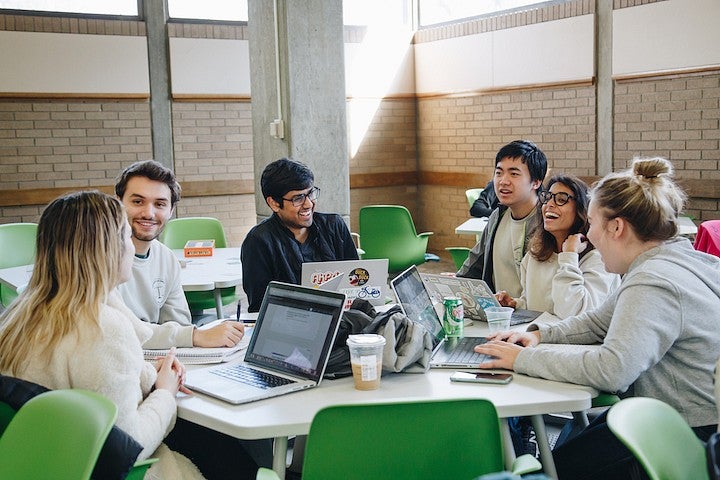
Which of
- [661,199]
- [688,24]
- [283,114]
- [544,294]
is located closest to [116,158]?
[283,114]

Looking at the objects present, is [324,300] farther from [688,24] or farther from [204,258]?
[688,24]

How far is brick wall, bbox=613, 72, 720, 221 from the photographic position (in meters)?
7.62

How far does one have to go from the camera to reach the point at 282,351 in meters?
2.78

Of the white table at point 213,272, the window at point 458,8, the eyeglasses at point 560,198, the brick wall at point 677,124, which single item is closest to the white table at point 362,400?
the eyeglasses at point 560,198

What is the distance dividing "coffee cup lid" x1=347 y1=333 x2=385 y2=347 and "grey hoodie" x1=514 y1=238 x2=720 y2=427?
→ 455 millimetres

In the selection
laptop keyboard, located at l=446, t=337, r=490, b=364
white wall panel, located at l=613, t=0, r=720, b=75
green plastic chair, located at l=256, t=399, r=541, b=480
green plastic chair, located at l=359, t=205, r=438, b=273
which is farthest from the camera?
white wall panel, located at l=613, t=0, r=720, b=75

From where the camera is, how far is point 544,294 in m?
3.66

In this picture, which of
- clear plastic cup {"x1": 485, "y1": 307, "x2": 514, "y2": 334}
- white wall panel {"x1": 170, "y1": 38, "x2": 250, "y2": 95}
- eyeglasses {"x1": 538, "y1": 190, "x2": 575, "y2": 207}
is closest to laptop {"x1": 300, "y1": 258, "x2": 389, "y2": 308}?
clear plastic cup {"x1": 485, "y1": 307, "x2": 514, "y2": 334}

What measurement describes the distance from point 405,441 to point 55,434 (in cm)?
83

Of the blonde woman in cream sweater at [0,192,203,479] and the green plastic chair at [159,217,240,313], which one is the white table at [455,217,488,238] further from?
the blonde woman in cream sweater at [0,192,203,479]

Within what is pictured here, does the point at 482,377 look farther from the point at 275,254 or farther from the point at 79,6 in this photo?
the point at 79,6

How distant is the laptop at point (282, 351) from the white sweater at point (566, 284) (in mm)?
1175

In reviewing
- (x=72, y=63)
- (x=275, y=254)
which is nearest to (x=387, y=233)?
(x=275, y=254)

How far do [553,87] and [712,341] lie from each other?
264 inches
